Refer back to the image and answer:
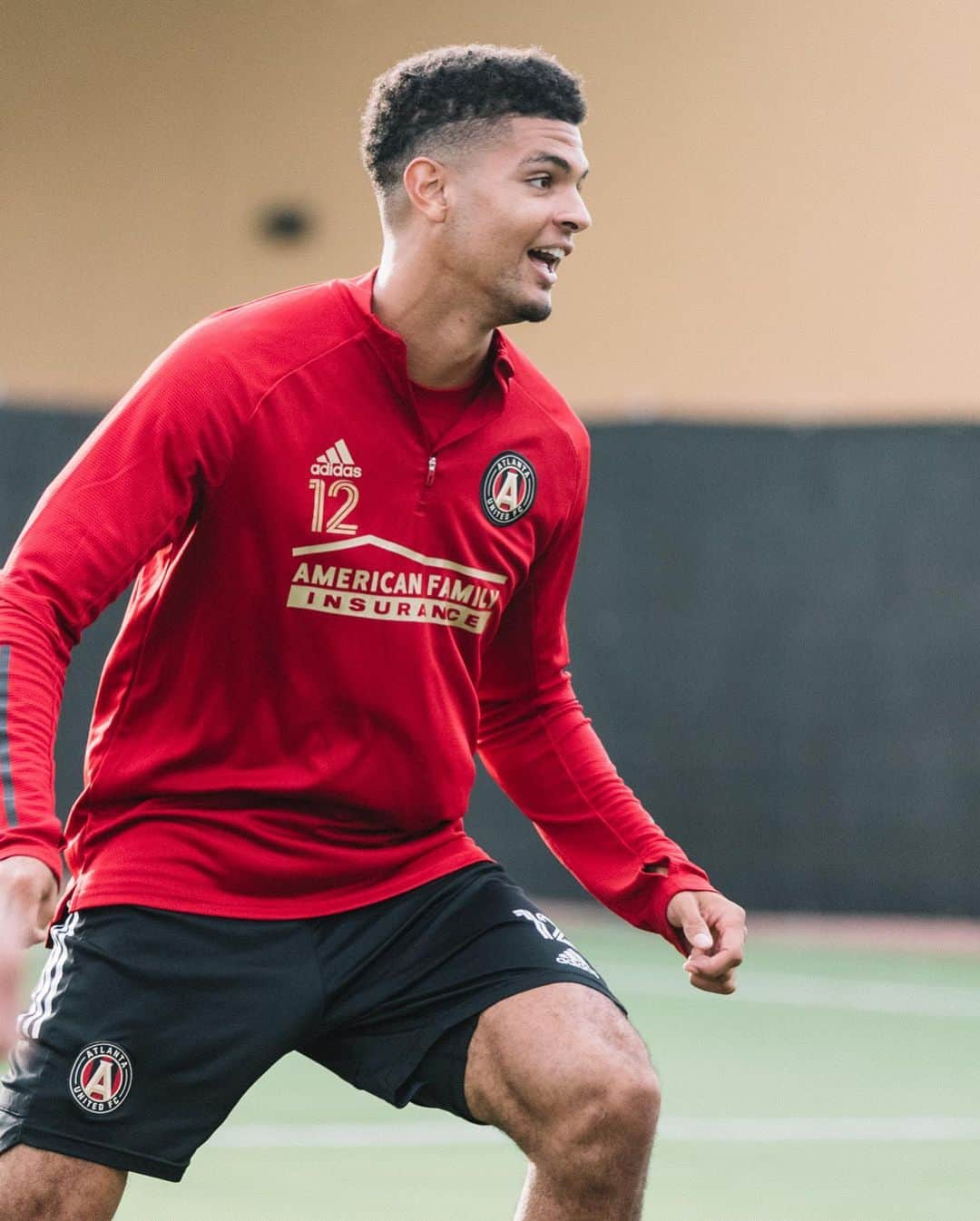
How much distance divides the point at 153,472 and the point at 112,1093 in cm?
90

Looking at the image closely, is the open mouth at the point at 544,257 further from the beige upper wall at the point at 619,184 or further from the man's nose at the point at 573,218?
the beige upper wall at the point at 619,184

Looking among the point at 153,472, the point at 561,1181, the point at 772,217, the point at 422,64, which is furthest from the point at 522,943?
the point at 772,217

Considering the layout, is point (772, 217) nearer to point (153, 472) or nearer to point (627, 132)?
point (627, 132)

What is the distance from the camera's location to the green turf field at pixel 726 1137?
5383 millimetres

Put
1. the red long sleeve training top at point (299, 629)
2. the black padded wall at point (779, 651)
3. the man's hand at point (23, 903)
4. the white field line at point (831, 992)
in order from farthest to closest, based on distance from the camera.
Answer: the black padded wall at point (779, 651)
the white field line at point (831, 992)
the red long sleeve training top at point (299, 629)
the man's hand at point (23, 903)

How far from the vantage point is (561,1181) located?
3.13m

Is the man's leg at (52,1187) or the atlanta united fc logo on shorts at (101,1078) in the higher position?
the atlanta united fc logo on shorts at (101,1078)

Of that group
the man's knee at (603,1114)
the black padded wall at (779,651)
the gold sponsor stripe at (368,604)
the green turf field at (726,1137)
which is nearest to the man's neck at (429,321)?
the gold sponsor stripe at (368,604)

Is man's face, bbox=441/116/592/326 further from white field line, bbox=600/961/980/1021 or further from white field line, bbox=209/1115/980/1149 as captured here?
white field line, bbox=600/961/980/1021

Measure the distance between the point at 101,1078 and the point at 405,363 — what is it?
119cm

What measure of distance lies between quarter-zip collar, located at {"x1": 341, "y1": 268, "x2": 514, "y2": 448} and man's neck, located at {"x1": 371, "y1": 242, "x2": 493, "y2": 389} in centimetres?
3

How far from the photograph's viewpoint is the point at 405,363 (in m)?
3.46

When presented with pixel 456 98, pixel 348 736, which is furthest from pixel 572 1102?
pixel 456 98

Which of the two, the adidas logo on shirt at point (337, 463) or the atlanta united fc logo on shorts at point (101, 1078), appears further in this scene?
the adidas logo on shirt at point (337, 463)
